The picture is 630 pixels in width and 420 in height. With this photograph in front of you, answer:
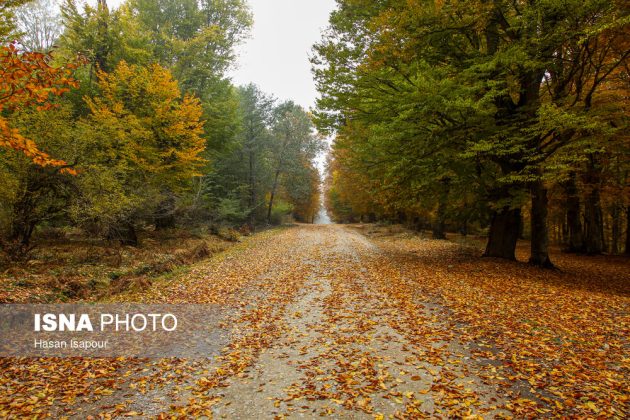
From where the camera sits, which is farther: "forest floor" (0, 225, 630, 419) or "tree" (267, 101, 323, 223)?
"tree" (267, 101, 323, 223)

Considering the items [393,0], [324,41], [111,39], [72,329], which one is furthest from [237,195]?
[72,329]

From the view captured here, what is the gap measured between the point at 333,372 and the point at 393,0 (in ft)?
42.4

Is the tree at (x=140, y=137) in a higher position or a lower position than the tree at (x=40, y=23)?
lower

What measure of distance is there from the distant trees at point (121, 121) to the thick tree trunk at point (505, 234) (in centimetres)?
1487

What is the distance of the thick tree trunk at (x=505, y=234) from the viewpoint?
1468 centimetres

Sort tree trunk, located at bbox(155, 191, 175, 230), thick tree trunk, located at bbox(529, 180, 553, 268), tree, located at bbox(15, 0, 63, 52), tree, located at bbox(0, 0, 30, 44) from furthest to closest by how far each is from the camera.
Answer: tree, located at bbox(15, 0, 63, 52) < tree trunk, located at bbox(155, 191, 175, 230) < thick tree trunk, located at bbox(529, 180, 553, 268) < tree, located at bbox(0, 0, 30, 44)

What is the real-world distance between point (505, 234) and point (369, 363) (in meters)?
12.4

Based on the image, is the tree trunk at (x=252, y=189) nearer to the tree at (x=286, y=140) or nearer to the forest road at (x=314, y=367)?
the tree at (x=286, y=140)

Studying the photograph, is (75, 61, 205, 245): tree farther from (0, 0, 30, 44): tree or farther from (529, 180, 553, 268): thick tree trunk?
(529, 180, 553, 268): thick tree trunk

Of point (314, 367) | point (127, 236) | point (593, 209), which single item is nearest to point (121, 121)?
point (127, 236)

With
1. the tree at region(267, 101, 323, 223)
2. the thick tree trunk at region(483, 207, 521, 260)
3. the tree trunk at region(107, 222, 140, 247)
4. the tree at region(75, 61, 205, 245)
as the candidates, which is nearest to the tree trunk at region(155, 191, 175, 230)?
the tree at region(75, 61, 205, 245)

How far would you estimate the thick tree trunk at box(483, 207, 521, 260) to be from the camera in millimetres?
14680

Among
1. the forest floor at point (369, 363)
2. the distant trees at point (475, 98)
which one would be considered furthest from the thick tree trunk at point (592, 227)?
the forest floor at point (369, 363)

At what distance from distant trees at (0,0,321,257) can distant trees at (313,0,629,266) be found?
8075 millimetres
